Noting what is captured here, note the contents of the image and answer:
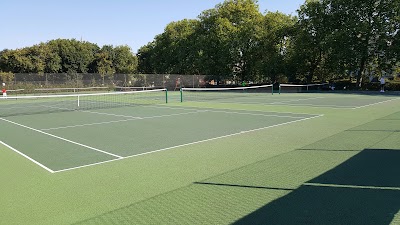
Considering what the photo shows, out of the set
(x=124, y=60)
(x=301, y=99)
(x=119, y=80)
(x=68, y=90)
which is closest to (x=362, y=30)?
(x=301, y=99)

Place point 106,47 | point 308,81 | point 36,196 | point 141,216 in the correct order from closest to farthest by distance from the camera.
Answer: point 141,216
point 36,196
point 308,81
point 106,47

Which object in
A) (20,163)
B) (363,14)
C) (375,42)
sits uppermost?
(363,14)

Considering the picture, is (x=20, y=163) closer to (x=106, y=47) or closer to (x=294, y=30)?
(x=294, y=30)

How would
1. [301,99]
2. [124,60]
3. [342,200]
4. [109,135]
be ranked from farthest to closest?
[124,60] → [301,99] → [109,135] → [342,200]

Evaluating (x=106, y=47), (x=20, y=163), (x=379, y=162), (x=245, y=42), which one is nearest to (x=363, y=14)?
(x=245, y=42)

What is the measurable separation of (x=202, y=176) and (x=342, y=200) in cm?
231

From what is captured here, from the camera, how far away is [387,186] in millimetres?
5348

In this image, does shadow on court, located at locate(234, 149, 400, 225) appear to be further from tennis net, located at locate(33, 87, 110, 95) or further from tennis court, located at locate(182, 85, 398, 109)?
tennis net, located at locate(33, 87, 110, 95)

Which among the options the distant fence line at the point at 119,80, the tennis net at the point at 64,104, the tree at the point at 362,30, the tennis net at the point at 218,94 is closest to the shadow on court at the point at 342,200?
the tennis net at the point at 64,104

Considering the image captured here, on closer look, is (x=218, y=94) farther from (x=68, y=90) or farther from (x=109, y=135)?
(x=109, y=135)

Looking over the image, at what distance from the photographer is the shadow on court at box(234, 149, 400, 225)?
415cm

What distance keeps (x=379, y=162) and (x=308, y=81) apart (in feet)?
127

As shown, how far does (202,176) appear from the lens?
609 cm

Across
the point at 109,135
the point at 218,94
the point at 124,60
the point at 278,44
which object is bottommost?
the point at 109,135
